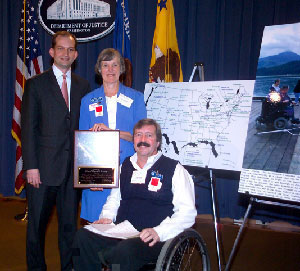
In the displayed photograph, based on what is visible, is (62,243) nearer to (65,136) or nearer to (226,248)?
(65,136)

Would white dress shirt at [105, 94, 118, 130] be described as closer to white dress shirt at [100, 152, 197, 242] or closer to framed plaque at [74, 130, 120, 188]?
framed plaque at [74, 130, 120, 188]

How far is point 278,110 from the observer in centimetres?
205

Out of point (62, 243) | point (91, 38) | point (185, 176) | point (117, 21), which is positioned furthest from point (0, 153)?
point (185, 176)

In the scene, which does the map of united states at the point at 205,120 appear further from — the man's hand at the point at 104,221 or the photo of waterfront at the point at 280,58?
the man's hand at the point at 104,221

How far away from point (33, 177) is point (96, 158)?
0.47 metres

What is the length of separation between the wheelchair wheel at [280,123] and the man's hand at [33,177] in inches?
63.9

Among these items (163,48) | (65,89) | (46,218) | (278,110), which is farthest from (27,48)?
(278,110)

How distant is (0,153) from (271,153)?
426 centimetres

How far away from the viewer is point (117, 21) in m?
4.00

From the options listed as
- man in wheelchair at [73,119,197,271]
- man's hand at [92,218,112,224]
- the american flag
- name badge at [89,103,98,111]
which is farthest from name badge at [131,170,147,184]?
the american flag

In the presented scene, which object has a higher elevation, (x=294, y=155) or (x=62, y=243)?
(x=294, y=155)

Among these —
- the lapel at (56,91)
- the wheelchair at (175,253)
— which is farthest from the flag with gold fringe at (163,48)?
the wheelchair at (175,253)

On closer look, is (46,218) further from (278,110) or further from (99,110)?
(278,110)

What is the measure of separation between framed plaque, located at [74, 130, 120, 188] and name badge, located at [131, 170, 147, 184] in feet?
0.55
